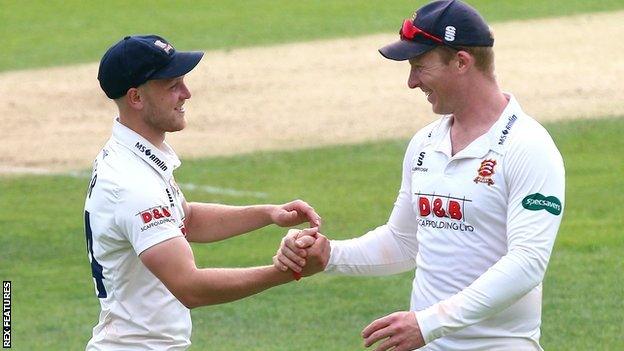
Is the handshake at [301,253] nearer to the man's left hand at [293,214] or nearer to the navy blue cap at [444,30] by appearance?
the man's left hand at [293,214]

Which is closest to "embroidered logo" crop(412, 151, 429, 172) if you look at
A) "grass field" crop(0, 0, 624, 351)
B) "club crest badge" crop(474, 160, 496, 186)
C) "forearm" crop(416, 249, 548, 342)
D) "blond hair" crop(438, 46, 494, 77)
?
"club crest badge" crop(474, 160, 496, 186)

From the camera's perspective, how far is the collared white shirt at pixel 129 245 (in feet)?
20.1

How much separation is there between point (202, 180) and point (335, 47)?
7648 millimetres

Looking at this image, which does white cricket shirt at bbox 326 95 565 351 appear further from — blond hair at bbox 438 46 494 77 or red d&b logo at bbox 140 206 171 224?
red d&b logo at bbox 140 206 171 224

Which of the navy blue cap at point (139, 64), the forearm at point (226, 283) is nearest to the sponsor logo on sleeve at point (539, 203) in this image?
the forearm at point (226, 283)

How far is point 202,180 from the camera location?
16172mm

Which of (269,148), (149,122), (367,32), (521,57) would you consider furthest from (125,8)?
(149,122)

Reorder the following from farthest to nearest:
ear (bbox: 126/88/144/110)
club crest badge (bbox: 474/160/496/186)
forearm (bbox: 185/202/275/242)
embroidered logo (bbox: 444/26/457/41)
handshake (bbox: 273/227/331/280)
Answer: forearm (bbox: 185/202/275/242) < ear (bbox: 126/88/144/110) < handshake (bbox: 273/227/331/280) < embroidered logo (bbox: 444/26/457/41) < club crest badge (bbox: 474/160/496/186)

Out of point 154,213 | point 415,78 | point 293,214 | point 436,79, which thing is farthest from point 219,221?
point 436,79

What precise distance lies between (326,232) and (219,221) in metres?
6.60

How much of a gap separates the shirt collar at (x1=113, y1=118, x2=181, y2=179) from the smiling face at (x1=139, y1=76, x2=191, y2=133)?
0.10 metres

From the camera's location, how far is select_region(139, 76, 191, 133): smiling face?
6.34 m

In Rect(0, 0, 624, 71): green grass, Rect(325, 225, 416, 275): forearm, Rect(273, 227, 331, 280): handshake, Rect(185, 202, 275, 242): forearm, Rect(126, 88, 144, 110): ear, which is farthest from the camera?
Rect(0, 0, 624, 71): green grass

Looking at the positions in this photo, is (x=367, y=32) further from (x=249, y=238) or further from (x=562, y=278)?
(x=562, y=278)
